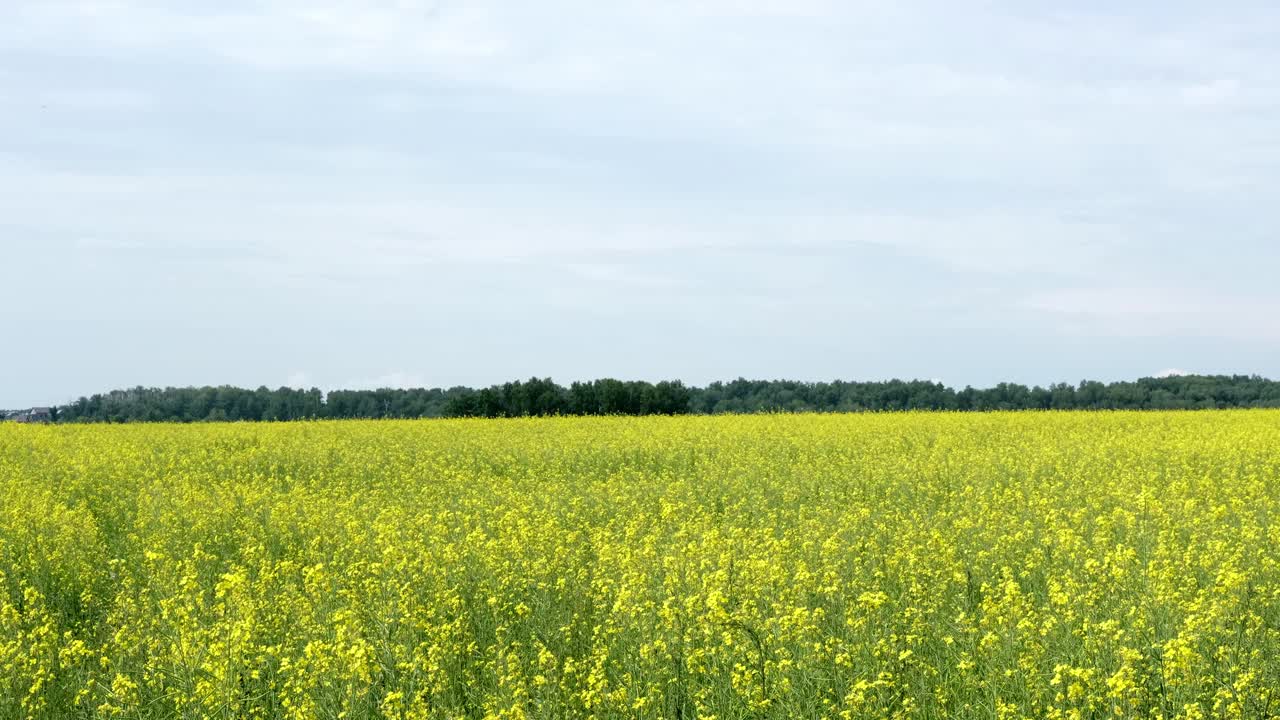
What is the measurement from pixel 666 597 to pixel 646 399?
44388 millimetres

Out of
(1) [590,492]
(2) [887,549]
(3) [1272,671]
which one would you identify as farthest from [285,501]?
(3) [1272,671]

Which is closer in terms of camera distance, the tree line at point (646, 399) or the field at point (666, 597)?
the field at point (666, 597)

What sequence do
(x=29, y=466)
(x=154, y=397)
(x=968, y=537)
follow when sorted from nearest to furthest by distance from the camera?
1. (x=968, y=537)
2. (x=29, y=466)
3. (x=154, y=397)

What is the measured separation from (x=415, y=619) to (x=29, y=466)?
18.4 meters

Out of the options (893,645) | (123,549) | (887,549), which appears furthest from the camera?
(123,549)

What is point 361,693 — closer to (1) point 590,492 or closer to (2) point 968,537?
(2) point 968,537

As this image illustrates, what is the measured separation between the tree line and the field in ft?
105

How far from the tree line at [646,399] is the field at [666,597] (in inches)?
1265

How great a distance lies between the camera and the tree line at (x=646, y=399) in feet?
166

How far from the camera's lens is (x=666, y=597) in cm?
761

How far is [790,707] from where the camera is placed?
5.55 metres

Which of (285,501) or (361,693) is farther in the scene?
(285,501)

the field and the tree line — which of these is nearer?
Result: the field

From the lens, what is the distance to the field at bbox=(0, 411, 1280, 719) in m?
6.00
